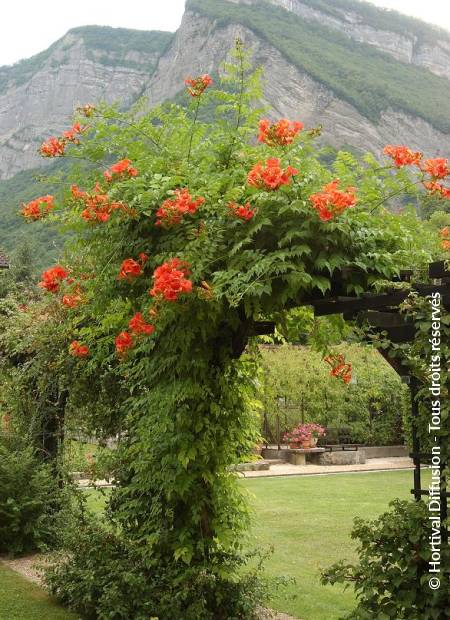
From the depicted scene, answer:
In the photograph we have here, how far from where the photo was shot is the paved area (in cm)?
1733

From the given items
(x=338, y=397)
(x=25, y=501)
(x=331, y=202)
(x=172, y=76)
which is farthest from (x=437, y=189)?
(x=172, y=76)

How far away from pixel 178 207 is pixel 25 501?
16.9ft

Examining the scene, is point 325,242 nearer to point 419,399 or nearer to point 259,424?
point 419,399

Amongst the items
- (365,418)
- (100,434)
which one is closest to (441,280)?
(100,434)

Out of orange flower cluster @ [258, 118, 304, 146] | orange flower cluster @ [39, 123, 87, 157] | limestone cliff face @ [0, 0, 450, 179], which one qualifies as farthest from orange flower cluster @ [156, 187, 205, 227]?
limestone cliff face @ [0, 0, 450, 179]

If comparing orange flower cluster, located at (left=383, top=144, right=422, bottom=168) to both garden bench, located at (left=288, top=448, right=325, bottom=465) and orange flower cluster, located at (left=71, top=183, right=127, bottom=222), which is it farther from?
garden bench, located at (left=288, top=448, right=325, bottom=465)

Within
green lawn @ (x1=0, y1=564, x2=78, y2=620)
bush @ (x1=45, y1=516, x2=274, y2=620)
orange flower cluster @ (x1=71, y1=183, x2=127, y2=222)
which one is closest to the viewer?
orange flower cluster @ (x1=71, y1=183, x2=127, y2=222)

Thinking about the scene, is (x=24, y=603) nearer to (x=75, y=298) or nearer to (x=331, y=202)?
(x=75, y=298)

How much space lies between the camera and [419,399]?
3.62 meters

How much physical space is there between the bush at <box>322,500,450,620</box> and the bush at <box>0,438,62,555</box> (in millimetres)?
4888

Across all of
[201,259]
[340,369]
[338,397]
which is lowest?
[338,397]

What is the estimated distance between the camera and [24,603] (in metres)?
6.20

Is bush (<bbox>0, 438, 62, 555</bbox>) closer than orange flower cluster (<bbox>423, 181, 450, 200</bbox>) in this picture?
No

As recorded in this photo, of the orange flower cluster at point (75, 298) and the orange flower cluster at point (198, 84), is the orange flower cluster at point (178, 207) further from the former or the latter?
the orange flower cluster at point (75, 298)
